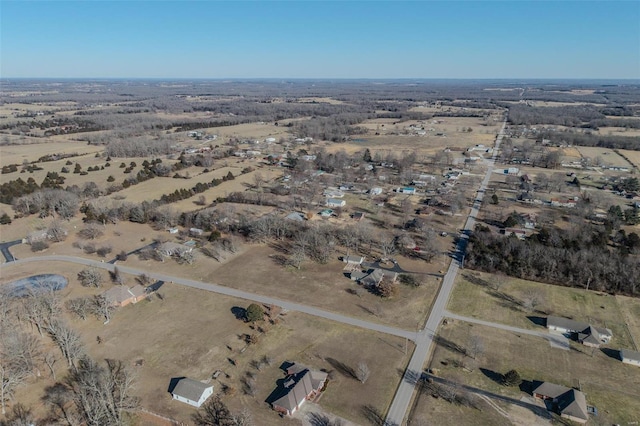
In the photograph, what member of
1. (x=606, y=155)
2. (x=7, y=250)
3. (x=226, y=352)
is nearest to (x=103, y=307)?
(x=226, y=352)

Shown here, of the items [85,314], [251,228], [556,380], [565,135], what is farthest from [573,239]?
[565,135]

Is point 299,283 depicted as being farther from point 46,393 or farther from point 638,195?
point 638,195

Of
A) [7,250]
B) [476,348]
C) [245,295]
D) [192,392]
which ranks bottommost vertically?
[7,250]

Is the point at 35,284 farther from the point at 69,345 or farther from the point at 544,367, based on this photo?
the point at 544,367

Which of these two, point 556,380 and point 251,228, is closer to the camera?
point 556,380

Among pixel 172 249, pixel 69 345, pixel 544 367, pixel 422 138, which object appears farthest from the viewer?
pixel 422 138

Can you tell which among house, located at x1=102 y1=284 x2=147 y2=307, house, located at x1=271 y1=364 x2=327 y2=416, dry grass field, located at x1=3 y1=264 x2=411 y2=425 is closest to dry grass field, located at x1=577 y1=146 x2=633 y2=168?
dry grass field, located at x1=3 y1=264 x2=411 y2=425

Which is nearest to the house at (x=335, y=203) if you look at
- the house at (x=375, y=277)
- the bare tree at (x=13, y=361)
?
the house at (x=375, y=277)

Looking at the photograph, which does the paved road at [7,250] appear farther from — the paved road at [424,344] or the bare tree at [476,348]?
the bare tree at [476,348]
